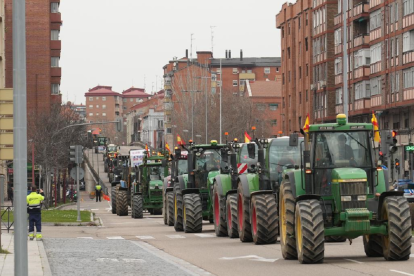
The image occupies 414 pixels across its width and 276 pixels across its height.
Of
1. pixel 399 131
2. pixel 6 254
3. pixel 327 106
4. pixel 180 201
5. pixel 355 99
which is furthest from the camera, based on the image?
pixel 327 106

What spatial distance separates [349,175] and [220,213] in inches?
393

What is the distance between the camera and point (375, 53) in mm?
75875

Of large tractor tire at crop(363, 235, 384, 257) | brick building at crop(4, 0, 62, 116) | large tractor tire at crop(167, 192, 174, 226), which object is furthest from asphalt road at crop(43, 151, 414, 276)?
brick building at crop(4, 0, 62, 116)

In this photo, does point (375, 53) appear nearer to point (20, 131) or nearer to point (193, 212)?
point (193, 212)

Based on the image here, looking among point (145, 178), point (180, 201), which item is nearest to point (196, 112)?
point (145, 178)

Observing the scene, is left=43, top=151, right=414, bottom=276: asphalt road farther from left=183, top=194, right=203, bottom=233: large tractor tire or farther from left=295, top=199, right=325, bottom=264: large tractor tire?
left=183, top=194, right=203, bottom=233: large tractor tire

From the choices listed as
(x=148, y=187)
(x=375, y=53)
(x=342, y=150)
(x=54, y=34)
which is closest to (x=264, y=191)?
(x=342, y=150)

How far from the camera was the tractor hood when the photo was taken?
1836cm

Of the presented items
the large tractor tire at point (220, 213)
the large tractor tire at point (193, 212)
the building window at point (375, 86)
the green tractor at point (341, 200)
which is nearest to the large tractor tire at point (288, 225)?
the green tractor at point (341, 200)

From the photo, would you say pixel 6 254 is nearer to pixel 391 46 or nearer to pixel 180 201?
pixel 180 201

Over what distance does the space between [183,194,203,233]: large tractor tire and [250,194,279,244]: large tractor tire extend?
22.8ft

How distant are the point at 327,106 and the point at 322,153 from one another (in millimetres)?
69663

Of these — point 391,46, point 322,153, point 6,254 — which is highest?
point 391,46

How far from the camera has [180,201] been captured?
32.6 m
